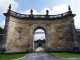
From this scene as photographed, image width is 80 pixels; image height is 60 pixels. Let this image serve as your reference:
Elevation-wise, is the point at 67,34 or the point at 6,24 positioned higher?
the point at 6,24

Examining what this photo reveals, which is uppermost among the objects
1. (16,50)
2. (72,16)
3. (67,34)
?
(72,16)

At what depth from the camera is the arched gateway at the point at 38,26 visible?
20578 mm

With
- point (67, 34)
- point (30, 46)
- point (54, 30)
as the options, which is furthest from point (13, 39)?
point (67, 34)

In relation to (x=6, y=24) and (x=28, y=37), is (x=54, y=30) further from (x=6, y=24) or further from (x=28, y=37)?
(x=6, y=24)

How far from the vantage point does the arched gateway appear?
2058 centimetres

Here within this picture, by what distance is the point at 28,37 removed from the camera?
21859 mm

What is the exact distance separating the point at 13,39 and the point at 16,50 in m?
2.43

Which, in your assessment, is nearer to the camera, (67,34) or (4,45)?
(4,45)

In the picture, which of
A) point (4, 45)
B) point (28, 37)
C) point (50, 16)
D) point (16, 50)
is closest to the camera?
point (4, 45)

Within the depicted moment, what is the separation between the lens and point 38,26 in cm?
2288

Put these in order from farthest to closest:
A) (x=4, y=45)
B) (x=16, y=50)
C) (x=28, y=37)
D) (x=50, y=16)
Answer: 1. (x=50, y=16)
2. (x=28, y=37)
3. (x=16, y=50)
4. (x=4, y=45)

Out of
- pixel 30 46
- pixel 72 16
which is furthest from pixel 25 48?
pixel 72 16

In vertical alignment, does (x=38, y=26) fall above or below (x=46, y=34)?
above

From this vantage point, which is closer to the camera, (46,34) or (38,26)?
(46,34)
